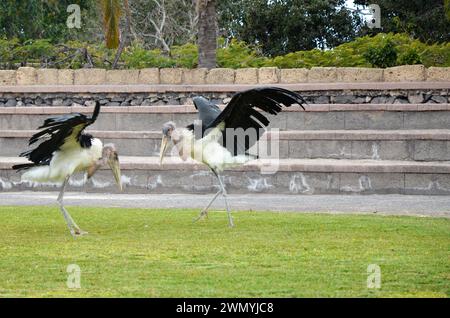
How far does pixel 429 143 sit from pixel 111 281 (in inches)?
478

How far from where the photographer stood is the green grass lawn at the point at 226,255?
8875 mm

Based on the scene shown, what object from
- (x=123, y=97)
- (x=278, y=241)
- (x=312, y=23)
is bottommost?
(x=278, y=241)

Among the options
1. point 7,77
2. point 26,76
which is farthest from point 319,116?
point 7,77

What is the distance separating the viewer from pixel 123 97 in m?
23.5

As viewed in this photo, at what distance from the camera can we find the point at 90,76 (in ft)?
77.9

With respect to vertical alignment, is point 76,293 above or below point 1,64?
below

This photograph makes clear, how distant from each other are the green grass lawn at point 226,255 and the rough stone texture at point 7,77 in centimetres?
942

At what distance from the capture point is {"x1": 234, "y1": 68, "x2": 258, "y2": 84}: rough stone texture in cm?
2256

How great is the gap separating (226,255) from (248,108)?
359 centimetres

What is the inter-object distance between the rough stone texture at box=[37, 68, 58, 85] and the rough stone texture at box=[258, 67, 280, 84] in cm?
469

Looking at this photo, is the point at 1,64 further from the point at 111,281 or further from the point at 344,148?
the point at 111,281

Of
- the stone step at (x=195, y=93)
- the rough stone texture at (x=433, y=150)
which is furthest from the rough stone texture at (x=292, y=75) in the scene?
the rough stone texture at (x=433, y=150)

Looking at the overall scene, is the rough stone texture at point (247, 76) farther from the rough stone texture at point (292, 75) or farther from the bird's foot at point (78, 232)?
the bird's foot at point (78, 232)
